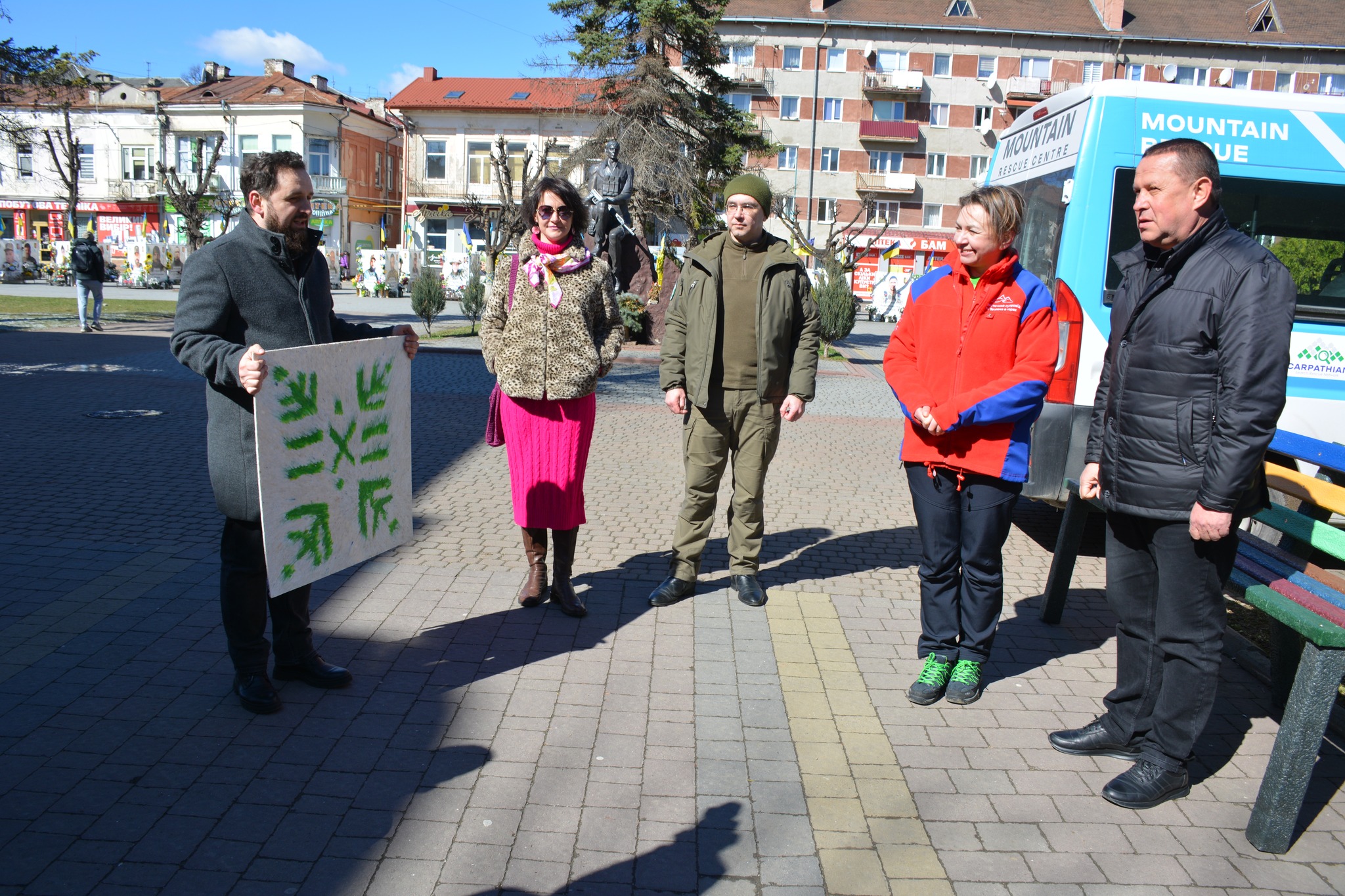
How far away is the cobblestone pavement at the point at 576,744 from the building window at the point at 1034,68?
55.0 meters

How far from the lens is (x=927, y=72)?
53812 mm

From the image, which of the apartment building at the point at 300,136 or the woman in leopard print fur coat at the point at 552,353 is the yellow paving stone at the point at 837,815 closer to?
the woman in leopard print fur coat at the point at 552,353

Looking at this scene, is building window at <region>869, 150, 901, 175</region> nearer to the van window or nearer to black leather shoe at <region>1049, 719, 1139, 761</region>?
the van window

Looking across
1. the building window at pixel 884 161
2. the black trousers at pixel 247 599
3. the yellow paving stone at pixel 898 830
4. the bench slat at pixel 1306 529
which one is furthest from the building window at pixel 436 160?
the yellow paving stone at pixel 898 830

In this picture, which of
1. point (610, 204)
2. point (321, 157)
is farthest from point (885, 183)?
point (610, 204)

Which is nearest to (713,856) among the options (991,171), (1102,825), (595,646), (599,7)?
(1102,825)

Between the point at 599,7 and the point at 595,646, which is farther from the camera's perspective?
the point at 599,7

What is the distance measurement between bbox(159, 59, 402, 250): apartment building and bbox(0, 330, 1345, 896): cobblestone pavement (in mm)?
47001

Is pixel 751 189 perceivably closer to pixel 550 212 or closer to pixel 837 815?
pixel 550 212

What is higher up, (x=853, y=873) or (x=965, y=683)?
(x=965, y=683)

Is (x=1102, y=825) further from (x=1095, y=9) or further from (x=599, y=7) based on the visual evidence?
(x=1095, y=9)

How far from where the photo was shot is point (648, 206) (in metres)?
24.9

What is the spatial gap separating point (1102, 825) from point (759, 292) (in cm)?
269

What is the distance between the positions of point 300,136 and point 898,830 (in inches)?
2097
